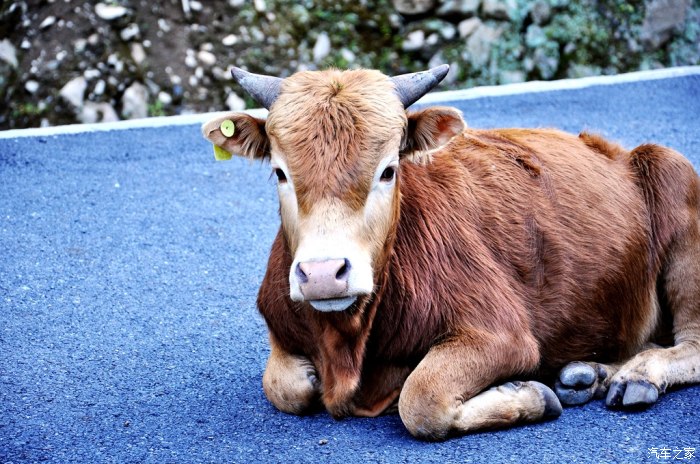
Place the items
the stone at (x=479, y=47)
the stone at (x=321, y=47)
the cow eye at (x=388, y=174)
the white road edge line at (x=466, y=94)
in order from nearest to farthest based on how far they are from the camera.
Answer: the cow eye at (x=388, y=174)
the white road edge line at (x=466, y=94)
the stone at (x=321, y=47)
the stone at (x=479, y=47)

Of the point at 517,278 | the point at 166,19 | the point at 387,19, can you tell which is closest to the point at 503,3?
the point at 387,19

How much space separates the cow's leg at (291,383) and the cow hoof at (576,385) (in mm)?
1293

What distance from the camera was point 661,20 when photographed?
12.1m

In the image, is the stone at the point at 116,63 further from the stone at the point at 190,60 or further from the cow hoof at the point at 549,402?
the cow hoof at the point at 549,402

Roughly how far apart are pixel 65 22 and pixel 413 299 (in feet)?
24.4

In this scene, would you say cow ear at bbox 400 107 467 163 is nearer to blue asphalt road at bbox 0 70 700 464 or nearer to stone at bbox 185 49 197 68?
blue asphalt road at bbox 0 70 700 464

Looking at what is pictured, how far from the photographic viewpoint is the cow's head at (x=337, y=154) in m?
4.34

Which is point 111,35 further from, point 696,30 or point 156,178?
point 696,30

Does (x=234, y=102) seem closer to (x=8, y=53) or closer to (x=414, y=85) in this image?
(x=8, y=53)

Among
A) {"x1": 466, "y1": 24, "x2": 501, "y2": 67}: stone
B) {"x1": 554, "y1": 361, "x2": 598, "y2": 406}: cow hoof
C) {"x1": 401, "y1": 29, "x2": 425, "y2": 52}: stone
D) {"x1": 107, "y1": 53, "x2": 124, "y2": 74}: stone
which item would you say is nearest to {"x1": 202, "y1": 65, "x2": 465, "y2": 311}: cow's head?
A: {"x1": 554, "y1": 361, "x2": 598, "y2": 406}: cow hoof

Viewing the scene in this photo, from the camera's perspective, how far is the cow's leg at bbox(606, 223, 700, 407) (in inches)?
202

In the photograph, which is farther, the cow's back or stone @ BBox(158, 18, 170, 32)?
stone @ BBox(158, 18, 170, 32)

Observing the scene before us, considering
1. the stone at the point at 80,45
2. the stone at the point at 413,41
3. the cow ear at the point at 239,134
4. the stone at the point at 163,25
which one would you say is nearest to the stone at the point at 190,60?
the stone at the point at 163,25

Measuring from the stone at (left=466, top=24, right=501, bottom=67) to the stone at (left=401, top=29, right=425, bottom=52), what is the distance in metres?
0.57
